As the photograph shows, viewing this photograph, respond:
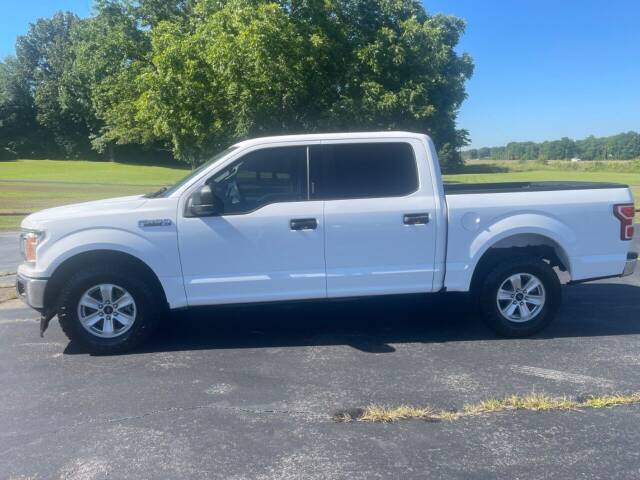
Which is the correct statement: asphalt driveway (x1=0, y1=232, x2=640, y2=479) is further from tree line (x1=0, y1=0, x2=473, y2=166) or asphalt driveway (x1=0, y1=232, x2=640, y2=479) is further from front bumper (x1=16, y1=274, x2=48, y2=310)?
tree line (x1=0, y1=0, x2=473, y2=166)

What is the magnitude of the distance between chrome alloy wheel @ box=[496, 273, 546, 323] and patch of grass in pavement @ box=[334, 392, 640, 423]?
1508mm

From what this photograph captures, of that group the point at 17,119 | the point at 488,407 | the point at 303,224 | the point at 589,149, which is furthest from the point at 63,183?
the point at 589,149

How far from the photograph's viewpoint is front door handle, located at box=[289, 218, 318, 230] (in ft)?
17.9

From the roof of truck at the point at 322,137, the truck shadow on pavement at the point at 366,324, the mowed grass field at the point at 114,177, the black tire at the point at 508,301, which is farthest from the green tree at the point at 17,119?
the black tire at the point at 508,301

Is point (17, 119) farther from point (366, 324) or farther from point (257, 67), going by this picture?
point (366, 324)

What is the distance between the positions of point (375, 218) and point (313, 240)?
63 cm

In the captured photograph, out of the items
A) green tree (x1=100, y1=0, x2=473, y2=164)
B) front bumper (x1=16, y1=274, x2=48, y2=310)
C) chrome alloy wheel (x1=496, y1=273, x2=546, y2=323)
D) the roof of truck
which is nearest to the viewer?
front bumper (x1=16, y1=274, x2=48, y2=310)

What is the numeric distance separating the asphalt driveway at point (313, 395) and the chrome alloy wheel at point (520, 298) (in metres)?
0.29

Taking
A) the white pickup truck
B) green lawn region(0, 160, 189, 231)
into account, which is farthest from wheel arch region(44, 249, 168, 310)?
green lawn region(0, 160, 189, 231)

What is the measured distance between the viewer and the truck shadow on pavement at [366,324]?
19.1 feet

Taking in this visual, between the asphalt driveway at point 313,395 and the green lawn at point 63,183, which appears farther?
the green lawn at point 63,183

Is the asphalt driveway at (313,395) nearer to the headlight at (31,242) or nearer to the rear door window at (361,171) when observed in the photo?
the headlight at (31,242)

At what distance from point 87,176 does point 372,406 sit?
48.9 m

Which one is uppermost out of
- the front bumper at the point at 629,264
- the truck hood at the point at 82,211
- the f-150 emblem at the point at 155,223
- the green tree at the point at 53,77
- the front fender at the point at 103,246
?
the green tree at the point at 53,77
